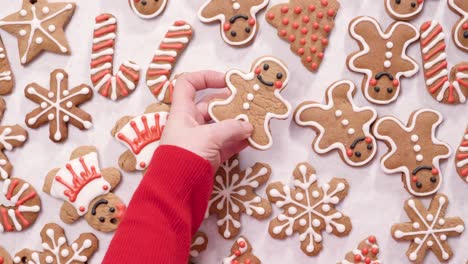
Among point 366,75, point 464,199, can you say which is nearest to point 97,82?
point 366,75

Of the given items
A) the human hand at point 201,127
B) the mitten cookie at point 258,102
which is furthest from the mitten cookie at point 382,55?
the human hand at point 201,127

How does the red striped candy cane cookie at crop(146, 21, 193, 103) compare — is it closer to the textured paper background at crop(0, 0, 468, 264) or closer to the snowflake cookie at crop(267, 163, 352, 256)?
the textured paper background at crop(0, 0, 468, 264)

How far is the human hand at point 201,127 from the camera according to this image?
1.00 meters

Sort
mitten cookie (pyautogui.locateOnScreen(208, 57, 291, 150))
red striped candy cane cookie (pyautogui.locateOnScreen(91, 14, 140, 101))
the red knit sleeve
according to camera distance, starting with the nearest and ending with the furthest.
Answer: the red knit sleeve, mitten cookie (pyautogui.locateOnScreen(208, 57, 291, 150)), red striped candy cane cookie (pyautogui.locateOnScreen(91, 14, 140, 101))

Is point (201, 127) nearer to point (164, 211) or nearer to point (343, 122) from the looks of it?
point (164, 211)

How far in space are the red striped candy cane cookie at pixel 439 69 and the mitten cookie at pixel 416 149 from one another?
2.2 inches

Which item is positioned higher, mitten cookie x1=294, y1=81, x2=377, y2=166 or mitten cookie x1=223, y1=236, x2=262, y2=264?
mitten cookie x1=294, y1=81, x2=377, y2=166

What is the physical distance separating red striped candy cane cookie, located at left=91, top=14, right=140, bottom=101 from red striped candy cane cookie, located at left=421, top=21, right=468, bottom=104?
2.11ft

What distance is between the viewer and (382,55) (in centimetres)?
109

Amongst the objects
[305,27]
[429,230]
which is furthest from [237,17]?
[429,230]

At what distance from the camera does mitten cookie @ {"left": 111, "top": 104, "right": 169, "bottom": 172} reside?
112cm

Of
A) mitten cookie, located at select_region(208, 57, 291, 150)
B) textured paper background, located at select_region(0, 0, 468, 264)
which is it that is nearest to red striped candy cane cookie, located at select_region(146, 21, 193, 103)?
textured paper background, located at select_region(0, 0, 468, 264)

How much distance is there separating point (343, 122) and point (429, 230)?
305 mm

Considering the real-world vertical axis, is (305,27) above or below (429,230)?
above
